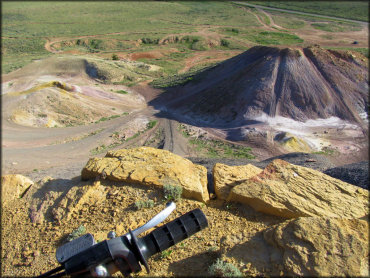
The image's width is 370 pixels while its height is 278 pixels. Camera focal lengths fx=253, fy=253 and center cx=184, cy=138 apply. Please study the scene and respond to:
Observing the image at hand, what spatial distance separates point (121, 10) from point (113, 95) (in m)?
74.1

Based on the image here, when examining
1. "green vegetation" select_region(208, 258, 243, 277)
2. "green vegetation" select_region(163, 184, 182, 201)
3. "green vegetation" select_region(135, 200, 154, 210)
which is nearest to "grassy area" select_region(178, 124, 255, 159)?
"green vegetation" select_region(163, 184, 182, 201)

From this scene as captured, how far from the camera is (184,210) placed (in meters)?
6.78

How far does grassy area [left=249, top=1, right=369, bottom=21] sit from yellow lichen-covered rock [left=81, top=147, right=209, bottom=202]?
100803 mm

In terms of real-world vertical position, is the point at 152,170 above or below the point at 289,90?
above

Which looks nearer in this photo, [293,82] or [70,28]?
[293,82]

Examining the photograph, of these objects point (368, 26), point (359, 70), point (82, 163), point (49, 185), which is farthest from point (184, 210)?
point (368, 26)

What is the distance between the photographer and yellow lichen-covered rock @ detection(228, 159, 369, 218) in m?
6.33

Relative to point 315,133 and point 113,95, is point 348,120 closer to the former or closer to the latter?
point 315,133

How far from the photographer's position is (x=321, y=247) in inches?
183

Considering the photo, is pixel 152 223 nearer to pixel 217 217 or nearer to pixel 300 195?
pixel 217 217

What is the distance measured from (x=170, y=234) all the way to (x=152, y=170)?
12.6ft

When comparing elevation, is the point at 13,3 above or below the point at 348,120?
above

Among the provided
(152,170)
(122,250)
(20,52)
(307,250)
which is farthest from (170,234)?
(20,52)

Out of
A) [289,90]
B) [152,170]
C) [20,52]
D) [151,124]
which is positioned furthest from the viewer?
[20,52]
